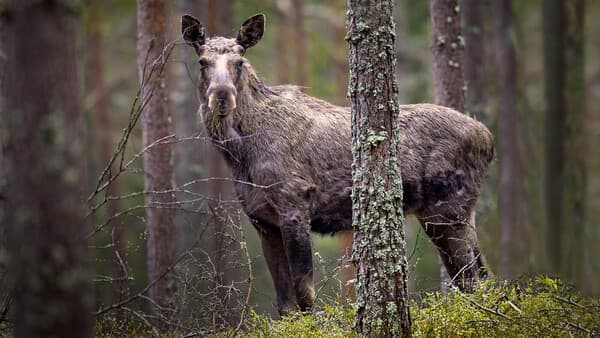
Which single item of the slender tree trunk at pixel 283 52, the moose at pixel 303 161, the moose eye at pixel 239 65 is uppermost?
the slender tree trunk at pixel 283 52

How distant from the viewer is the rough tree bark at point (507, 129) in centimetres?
1507

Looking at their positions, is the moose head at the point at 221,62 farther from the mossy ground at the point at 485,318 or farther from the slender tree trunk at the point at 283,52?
the slender tree trunk at the point at 283,52

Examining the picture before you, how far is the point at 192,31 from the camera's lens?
25.4ft

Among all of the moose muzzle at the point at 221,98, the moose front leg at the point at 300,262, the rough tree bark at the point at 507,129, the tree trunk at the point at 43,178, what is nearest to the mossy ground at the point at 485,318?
the moose front leg at the point at 300,262

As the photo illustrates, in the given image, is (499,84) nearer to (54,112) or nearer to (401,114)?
(401,114)

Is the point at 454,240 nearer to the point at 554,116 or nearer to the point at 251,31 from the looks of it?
the point at 251,31

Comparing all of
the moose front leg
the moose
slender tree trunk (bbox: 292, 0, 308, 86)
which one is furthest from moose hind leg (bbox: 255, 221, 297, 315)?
slender tree trunk (bbox: 292, 0, 308, 86)

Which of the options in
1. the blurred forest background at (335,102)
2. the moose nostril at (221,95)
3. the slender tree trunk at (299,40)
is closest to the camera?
the moose nostril at (221,95)

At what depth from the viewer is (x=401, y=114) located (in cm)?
834

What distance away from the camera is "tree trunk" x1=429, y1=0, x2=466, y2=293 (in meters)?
9.18

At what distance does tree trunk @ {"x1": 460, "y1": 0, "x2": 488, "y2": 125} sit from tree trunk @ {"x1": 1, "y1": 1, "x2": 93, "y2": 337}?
9101 millimetres

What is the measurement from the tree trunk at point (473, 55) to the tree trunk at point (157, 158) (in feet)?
17.8

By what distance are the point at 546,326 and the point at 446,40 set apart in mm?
4465

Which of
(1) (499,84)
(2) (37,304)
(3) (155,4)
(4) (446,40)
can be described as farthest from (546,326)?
(1) (499,84)
